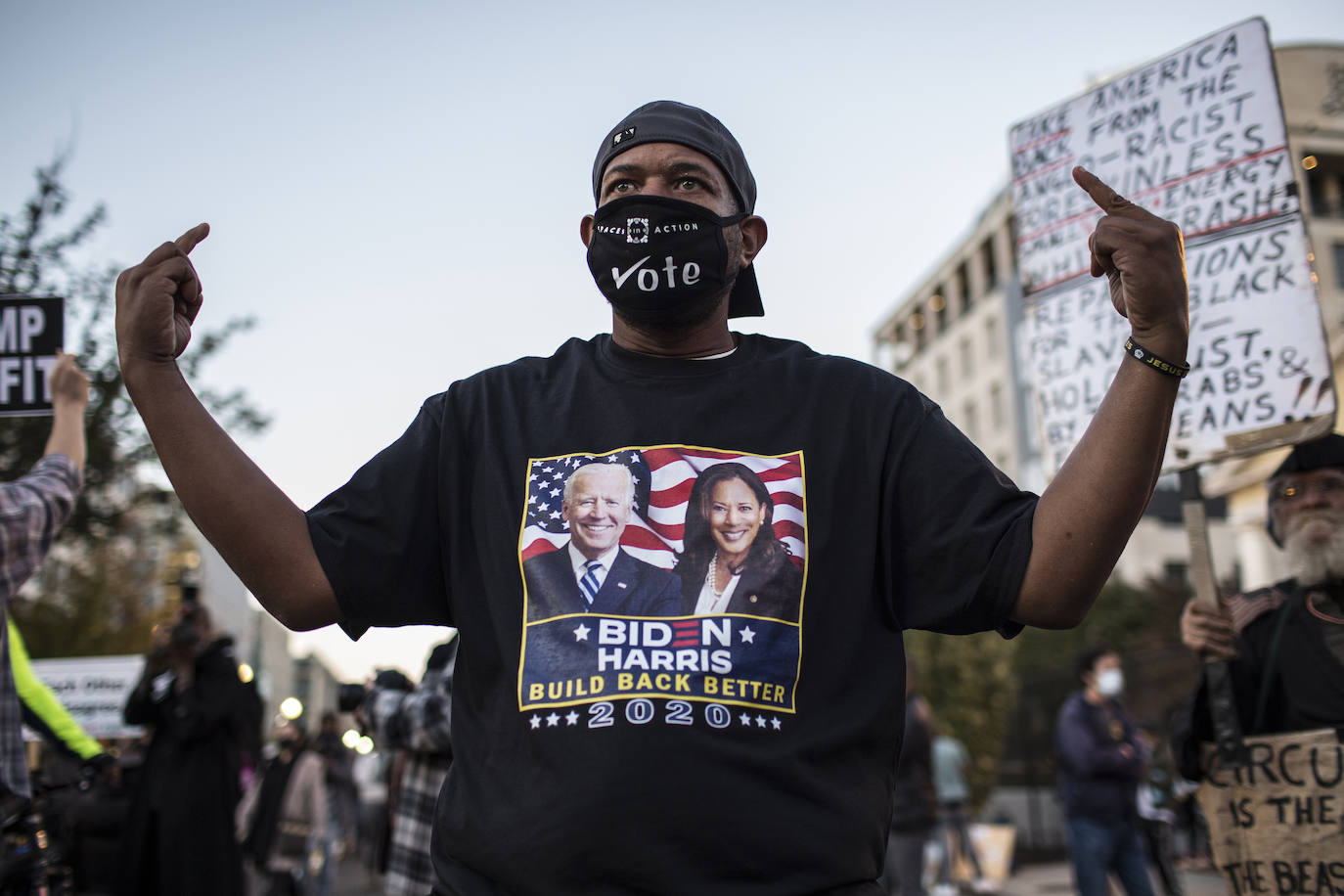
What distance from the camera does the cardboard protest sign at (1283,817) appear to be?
142 inches

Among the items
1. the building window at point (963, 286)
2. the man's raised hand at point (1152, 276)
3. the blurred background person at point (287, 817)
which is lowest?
the blurred background person at point (287, 817)

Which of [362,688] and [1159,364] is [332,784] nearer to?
[362,688]

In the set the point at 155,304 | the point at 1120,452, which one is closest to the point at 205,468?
the point at 155,304

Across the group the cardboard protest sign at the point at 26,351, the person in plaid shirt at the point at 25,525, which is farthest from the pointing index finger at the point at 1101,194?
the cardboard protest sign at the point at 26,351

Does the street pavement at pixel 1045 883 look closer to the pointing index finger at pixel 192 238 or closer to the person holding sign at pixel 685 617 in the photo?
the person holding sign at pixel 685 617

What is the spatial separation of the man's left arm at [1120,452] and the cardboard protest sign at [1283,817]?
8.20ft

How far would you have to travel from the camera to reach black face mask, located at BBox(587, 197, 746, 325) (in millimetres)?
2064

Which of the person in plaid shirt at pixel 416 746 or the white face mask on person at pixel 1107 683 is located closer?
the person in plaid shirt at pixel 416 746

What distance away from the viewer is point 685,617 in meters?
1.76

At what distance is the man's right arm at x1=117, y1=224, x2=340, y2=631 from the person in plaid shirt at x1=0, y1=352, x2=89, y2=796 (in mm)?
2330

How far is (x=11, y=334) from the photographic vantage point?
14.8 feet

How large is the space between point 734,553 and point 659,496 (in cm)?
16

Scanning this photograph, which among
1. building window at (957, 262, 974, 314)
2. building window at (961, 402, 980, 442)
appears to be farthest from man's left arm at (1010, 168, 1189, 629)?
building window at (957, 262, 974, 314)

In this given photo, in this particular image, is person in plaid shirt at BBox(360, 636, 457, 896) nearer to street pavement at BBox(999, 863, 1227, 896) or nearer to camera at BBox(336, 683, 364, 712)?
camera at BBox(336, 683, 364, 712)
